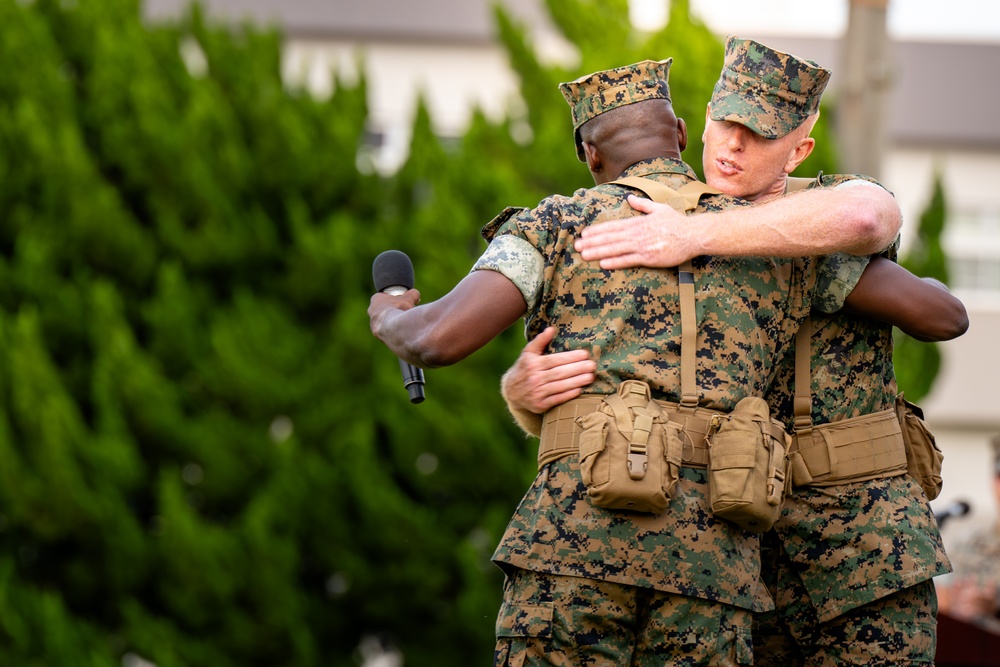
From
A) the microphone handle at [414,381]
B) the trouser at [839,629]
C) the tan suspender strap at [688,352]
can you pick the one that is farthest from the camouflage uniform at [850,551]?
the microphone handle at [414,381]

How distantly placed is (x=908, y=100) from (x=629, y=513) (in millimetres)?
12332

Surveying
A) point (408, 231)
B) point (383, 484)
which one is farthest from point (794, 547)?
point (408, 231)

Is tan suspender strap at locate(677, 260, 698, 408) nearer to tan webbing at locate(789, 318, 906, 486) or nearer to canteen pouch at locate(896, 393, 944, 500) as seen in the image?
tan webbing at locate(789, 318, 906, 486)

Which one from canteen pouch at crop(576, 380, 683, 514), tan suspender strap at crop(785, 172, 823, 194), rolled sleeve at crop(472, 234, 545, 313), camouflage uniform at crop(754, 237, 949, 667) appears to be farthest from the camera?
tan suspender strap at crop(785, 172, 823, 194)

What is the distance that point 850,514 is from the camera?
374 cm

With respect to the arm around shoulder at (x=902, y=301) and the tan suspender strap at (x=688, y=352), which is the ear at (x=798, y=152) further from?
the tan suspender strap at (x=688, y=352)

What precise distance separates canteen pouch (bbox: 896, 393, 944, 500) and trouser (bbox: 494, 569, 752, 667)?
85cm

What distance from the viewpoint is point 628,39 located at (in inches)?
423

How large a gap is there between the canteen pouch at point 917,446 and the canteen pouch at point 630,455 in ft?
2.94

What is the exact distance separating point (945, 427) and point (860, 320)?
37.6 ft

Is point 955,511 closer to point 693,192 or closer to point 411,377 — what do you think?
point 693,192

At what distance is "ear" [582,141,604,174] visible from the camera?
3.60 meters

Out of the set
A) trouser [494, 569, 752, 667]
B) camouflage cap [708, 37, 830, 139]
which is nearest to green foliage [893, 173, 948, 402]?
camouflage cap [708, 37, 830, 139]

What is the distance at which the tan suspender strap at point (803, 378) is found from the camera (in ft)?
12.2
